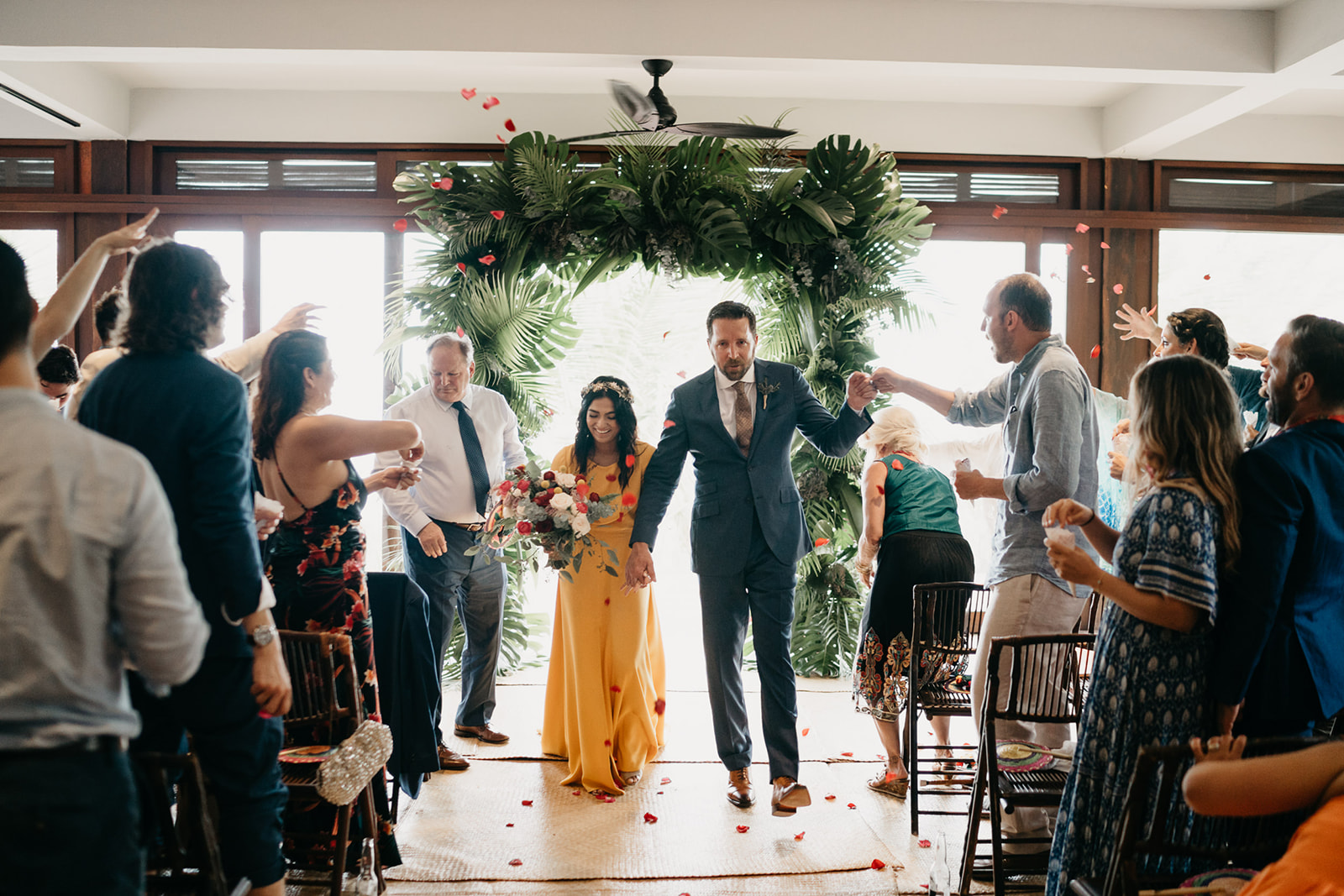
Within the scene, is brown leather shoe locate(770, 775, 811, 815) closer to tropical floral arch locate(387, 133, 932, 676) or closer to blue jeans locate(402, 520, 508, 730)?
blue jeans locate(402, 520, 508, 730)

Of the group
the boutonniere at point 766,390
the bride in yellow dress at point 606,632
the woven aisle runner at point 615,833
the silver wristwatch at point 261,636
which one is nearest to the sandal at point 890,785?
the woven aisle runner at point 615,833

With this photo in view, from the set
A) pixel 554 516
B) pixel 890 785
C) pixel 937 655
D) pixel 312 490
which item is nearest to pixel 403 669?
pixel 312 490

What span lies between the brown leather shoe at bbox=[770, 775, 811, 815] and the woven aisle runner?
0.04 m

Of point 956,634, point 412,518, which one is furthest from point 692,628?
point 956,634

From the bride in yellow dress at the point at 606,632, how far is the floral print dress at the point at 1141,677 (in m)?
1.99

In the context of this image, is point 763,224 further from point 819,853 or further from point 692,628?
point 819,853

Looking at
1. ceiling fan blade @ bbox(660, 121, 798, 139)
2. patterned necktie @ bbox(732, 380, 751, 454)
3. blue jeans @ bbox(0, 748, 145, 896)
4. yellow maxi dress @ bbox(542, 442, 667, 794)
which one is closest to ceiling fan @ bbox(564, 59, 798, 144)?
ceiling fan blade @ bbox(660, 121, 798, 139)

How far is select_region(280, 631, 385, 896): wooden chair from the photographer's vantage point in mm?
2430

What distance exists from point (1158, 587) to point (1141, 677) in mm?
235

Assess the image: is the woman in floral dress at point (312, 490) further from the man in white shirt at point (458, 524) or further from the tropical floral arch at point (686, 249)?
the tropical floral arch at point (686, 249)

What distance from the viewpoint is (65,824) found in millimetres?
1245

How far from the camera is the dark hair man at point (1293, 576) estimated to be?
1.87 meters

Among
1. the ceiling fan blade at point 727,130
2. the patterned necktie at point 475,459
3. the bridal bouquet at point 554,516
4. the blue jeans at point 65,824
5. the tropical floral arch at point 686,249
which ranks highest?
the ceiling fan blade at point 727,130

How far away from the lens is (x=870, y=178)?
5074 millimetres
